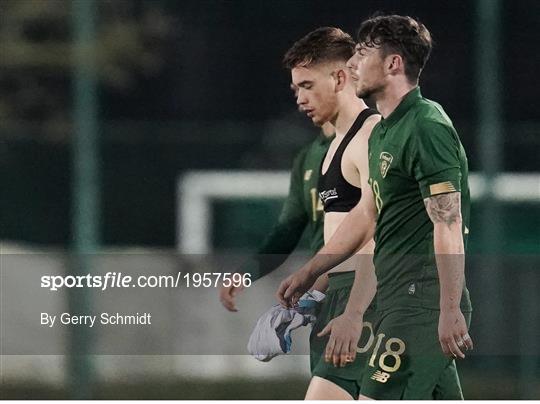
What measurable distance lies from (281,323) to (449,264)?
62cm

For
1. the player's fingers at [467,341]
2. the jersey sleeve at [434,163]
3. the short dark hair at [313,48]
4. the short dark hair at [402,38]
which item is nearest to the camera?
the jersey sleeve at [434,163]

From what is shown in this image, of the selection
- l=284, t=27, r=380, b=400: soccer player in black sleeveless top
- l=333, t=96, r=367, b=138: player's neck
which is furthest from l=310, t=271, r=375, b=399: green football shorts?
l=333, t=96, r=367, b=138: player's neck

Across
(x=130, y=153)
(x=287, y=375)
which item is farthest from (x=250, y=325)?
(x=130, y=153)

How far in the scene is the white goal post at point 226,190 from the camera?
6750 millimetres

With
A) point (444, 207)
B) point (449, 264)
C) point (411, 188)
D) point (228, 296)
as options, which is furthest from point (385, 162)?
point (228, 296)

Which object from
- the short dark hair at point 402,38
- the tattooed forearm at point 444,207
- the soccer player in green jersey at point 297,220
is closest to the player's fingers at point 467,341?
the tattooed forearm at point 444,207

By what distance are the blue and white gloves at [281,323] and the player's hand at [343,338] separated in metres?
0.10

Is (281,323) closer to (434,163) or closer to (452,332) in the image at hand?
(452,332)

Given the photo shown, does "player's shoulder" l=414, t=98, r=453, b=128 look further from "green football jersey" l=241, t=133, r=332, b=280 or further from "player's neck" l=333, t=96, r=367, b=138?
"green football jersey" l=241, t=133, r=332, b=280

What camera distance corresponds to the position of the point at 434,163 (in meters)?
6.40

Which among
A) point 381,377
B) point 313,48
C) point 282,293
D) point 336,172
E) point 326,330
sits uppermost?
point 313,48

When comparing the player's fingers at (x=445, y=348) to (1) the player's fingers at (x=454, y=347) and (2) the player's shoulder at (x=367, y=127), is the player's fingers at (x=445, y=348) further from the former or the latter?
(2) the player's shoulder at (x=367, y=127)

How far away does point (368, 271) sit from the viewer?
6621mm

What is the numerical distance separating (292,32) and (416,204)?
74 centimetres
